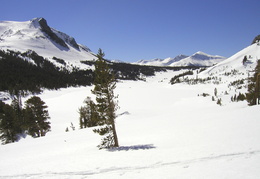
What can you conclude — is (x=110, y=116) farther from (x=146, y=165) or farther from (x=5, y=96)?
(x=5, y=96)

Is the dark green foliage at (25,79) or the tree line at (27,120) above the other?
the dark green foliage at (25,79)

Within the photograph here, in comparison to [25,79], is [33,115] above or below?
below

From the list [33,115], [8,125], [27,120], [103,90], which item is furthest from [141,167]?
[8,125]

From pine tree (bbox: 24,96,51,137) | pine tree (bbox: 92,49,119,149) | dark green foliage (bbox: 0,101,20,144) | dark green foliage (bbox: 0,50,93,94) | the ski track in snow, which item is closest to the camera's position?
the ski track in snow

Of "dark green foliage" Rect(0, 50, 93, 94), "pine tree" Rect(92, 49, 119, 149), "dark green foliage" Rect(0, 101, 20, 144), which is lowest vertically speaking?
"dark green foliage" Rect(0, 101, 20, 144)

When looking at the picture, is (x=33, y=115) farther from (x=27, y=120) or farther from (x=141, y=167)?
(x=141, y=167)

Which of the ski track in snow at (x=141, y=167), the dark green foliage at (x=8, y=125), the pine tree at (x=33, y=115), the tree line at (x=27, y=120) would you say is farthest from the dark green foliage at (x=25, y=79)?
the ski track in snow at (x=141, y=167)

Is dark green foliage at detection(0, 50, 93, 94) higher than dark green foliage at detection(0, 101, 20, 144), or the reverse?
dark green foliage at detection(0, 50, 93, 94)

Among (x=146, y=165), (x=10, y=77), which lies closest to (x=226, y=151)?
(x=146, y=165)

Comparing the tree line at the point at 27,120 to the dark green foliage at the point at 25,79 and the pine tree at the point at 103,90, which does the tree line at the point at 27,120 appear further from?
the dark green foliage at the point at 25,79

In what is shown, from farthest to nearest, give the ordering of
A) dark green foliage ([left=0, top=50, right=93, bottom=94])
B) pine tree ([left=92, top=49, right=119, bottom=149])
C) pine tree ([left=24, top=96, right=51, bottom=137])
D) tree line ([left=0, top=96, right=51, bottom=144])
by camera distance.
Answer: dark green foliage ([left=0, top=50, right=93, bottom=94]), tree line ([left=0, top=96, right=51, bottom=144]), pine tree ([left=24, top=96, right=51, bottom=137]), pine tree ([left=92, top=49, right=119, bottom=149])

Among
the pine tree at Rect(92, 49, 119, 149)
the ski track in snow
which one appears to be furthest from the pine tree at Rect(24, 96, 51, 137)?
the ski track in snow

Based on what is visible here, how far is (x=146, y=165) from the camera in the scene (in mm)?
10078

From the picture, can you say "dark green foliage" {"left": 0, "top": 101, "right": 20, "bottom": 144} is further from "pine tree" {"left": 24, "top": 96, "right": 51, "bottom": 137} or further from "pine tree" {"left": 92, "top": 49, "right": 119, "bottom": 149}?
"pine tree" {"left": 92, "top": 49, "right": 119, "bottom": 149}
